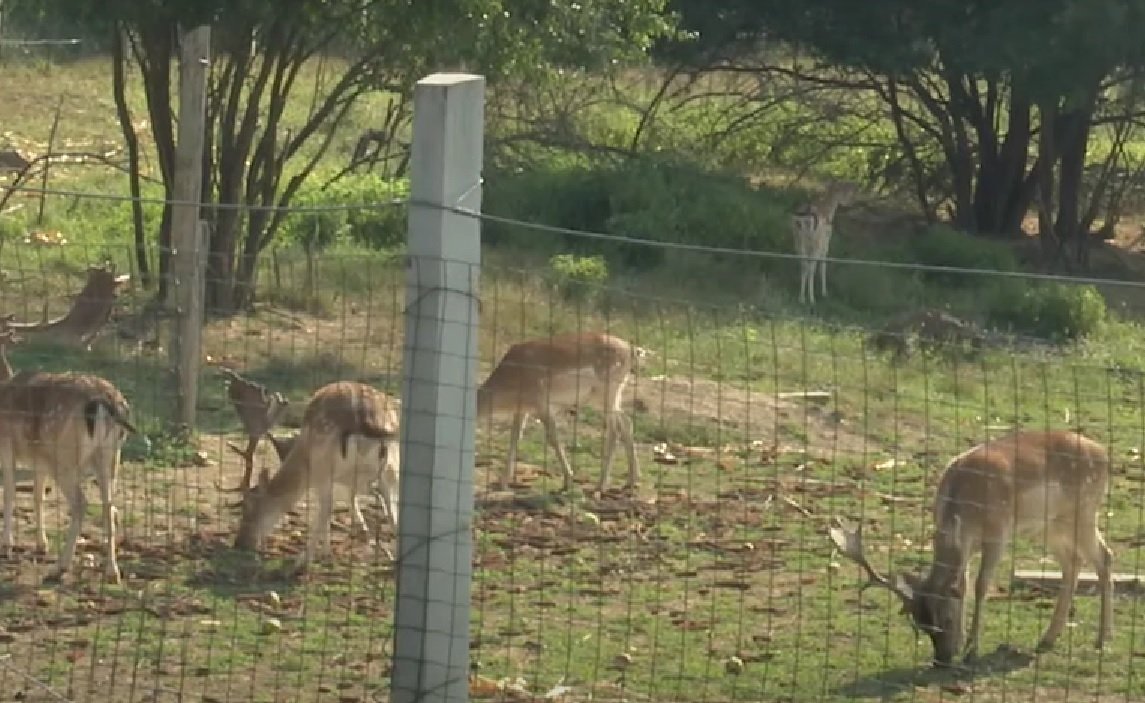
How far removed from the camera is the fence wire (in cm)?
908

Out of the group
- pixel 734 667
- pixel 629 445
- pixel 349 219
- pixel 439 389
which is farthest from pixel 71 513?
pixel 349 219

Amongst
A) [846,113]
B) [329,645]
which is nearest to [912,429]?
[329,645]

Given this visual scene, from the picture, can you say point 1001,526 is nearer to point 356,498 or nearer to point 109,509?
point 356,498

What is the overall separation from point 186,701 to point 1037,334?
47.0ft

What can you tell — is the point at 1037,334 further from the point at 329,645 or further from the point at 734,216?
the point at 329,645

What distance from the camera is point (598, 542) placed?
39.0ft

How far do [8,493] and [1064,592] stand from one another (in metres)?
4.99

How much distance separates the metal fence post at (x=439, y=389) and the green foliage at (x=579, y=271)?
13051 millimetres

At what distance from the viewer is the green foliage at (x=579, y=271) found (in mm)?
19688

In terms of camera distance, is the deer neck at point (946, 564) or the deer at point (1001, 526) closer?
the deer at point (1001, 526)

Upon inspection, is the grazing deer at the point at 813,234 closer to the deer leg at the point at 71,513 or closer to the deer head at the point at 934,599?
the deer leg at the point at 71,513

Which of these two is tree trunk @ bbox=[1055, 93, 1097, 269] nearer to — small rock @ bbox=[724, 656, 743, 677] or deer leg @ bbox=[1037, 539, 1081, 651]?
deer leg @ bbox=[1037, 539, 1081, 651]

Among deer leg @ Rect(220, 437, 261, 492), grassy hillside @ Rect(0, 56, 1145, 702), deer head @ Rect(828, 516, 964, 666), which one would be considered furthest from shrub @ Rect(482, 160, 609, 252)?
deer head @ Rect(828, 516, 964, 666)

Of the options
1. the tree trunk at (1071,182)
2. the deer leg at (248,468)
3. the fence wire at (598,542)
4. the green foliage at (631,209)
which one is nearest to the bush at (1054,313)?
the fence wire at (598,542)
